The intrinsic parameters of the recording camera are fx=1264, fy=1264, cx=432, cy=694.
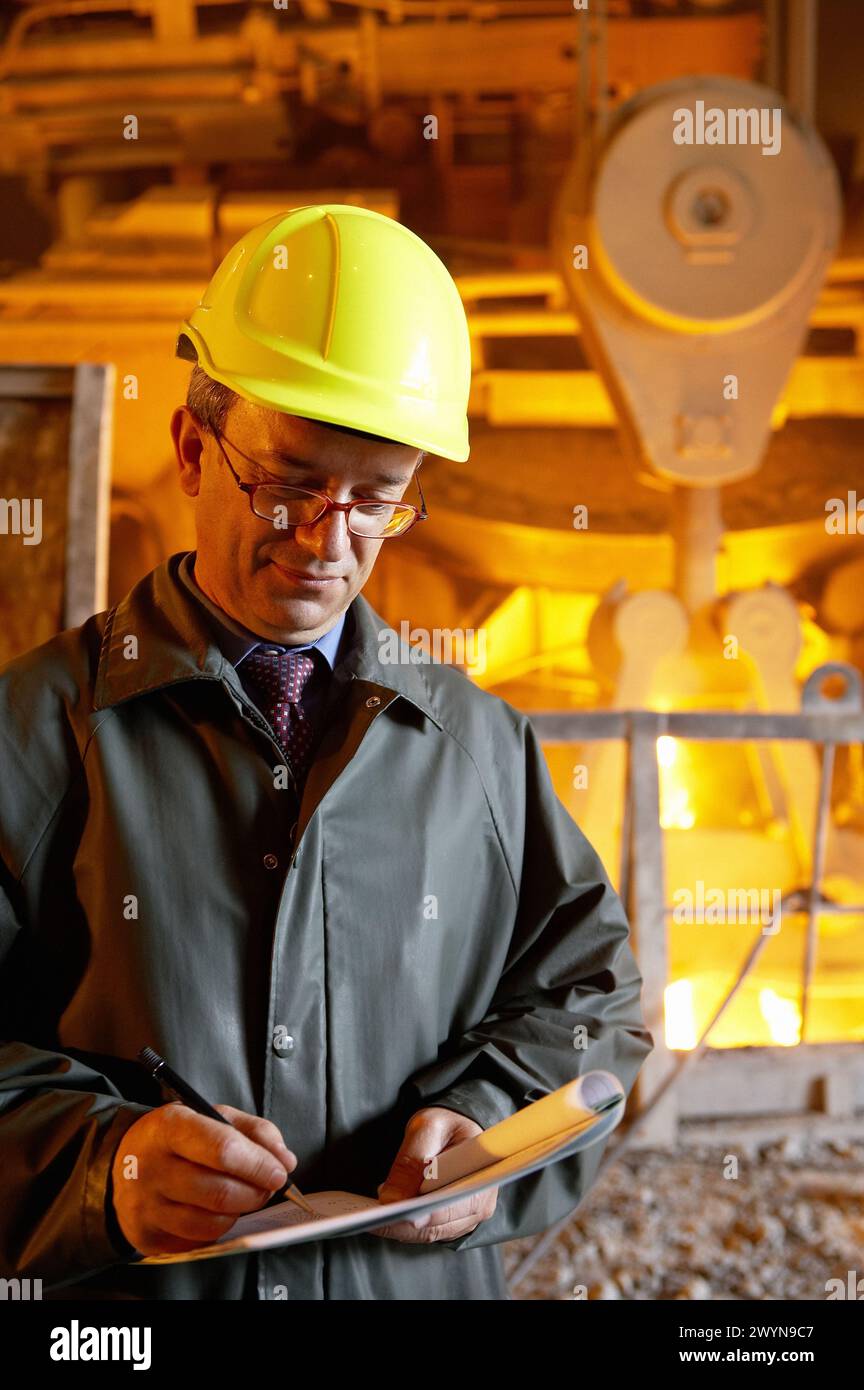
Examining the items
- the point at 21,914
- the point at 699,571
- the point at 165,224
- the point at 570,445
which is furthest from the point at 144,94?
the point at 21,914

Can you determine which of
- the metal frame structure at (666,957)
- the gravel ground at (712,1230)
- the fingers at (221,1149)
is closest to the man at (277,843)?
the fingers at (221,1149)

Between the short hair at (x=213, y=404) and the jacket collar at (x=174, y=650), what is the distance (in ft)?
0.58

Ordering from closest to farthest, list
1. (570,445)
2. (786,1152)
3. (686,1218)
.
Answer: (686,1218) → (786,1152) → (570,445)

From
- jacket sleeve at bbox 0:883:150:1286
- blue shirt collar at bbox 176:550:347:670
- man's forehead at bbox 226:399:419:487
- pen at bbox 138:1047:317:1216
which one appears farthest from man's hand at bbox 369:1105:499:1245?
man's forehead at bbox 226:399:419:487

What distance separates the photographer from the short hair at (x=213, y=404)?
4.36 ft

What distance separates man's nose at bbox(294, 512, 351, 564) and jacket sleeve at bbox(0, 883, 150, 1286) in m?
0.47

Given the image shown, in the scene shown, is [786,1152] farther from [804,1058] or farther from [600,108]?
[600,108]

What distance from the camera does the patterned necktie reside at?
140cm

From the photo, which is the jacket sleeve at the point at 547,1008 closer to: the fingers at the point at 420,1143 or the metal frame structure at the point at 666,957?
the fingers at the point at 420,1143

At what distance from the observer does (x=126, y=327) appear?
5.07 meters

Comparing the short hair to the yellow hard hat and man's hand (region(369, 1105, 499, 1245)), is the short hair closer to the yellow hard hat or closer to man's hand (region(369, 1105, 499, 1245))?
the yellow hard hat

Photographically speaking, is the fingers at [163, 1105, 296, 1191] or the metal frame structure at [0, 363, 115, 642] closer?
the fingers at [163, 1105, 296, 1191]

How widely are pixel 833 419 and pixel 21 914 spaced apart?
17.0 ft
